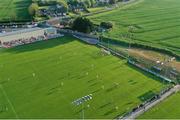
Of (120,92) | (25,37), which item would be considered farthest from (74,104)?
(25,37)

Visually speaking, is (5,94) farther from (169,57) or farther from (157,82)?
(169,57)

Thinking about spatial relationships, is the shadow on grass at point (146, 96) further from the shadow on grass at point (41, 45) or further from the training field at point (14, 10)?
the training field at point (14, 10)

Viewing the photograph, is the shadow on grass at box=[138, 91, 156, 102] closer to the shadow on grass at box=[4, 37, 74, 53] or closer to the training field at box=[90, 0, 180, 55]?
the training field at box=[90, 0, 180, 55]

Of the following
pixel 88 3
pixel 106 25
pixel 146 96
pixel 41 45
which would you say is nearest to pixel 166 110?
pixel 146 96

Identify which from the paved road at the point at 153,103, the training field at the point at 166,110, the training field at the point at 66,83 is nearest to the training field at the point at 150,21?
the training field at the point at 66,83

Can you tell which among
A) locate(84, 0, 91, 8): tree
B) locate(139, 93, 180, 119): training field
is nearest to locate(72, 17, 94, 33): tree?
locate(84, 0, 91, 8): tree
